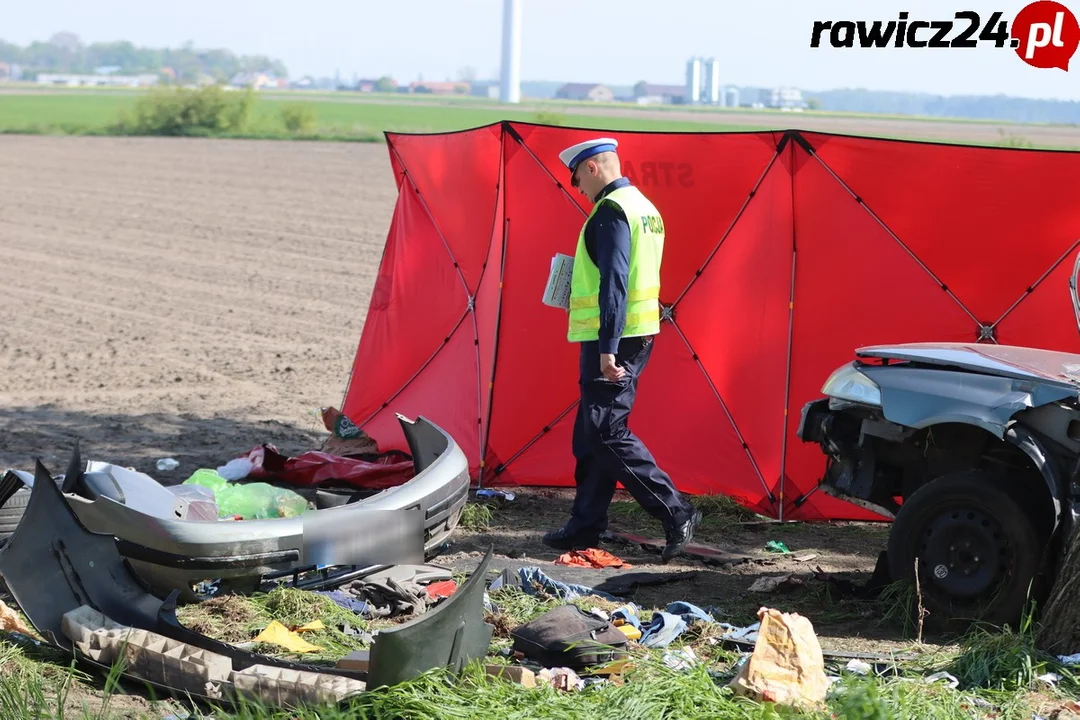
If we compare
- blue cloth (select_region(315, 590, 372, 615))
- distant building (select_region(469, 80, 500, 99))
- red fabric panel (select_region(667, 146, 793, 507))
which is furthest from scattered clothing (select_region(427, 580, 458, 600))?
distant building (select_region(469, 80, 500, 99))

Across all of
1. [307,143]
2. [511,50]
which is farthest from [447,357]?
[511,50]

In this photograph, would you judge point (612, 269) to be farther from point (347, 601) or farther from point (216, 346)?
point (216, 346)

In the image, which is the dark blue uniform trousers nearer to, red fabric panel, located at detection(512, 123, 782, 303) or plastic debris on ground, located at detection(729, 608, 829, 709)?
red fabric panel, located at detection(512, 123, 782, 303)

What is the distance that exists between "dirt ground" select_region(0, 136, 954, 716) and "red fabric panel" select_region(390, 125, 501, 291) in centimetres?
158

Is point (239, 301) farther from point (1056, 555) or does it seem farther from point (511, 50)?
point (511, 50)

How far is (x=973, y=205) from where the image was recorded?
6426mm

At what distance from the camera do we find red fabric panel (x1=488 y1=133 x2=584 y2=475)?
7.22m

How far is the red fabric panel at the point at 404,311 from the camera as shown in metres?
7.84

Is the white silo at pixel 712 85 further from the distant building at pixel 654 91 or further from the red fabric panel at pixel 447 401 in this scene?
the red fabric panel at pixel 447 401

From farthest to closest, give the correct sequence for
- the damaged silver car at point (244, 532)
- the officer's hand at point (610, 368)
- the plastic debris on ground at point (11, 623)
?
1. the officer's hand at point (610, 368)
2. the plastic debris on ground at point (11, 623)
3. the damaged silver car at point (244, 532)

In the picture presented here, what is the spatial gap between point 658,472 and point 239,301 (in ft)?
27.9

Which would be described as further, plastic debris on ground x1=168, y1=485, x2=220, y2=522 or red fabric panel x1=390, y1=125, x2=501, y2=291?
red fabric panel x1=390, y1=125, x2=501, y2=291

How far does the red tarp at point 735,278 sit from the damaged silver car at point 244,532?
2.09 m

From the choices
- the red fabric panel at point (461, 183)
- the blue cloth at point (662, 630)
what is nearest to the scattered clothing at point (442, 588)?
the blue cloth at point (662, 630)
